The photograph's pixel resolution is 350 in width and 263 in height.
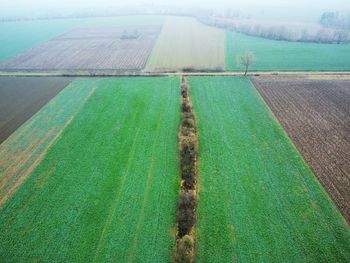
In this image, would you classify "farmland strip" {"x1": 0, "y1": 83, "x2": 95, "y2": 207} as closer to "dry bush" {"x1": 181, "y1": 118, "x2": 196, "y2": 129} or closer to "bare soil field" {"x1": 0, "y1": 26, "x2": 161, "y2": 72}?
"dry bush" {"x1": 181, "y1": 118, "x2": 196, "y2": 129}

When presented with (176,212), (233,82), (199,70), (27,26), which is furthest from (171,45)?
(27,26)

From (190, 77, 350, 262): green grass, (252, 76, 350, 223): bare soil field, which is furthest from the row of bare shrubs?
(252, 76, 350, 223): bare soil field

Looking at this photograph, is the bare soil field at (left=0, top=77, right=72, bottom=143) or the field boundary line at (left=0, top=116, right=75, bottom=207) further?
the bare soil field at (left=0, top=77, right=72, bottom=143)

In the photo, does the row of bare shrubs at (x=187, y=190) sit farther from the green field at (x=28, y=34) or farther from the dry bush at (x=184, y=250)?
the green field at (x=28, y=34)

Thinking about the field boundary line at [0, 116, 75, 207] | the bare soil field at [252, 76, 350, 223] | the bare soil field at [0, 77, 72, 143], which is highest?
the bare soil field at [0, 77, 72, 143]

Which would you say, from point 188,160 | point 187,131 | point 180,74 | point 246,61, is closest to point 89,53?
point 180,74

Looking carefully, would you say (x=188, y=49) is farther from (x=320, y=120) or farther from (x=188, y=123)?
(x=320, y=120)

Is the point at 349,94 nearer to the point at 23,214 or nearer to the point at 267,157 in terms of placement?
the point at 267,157
